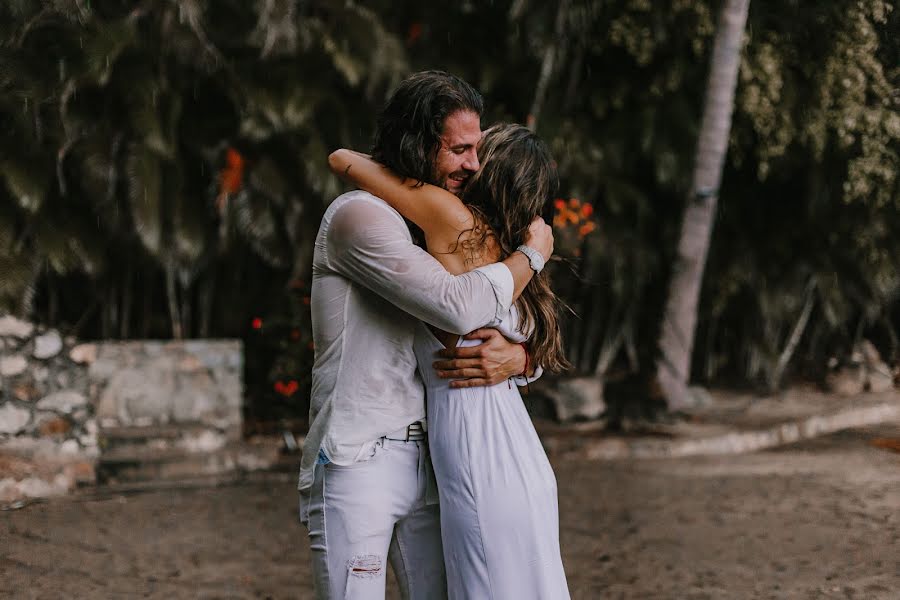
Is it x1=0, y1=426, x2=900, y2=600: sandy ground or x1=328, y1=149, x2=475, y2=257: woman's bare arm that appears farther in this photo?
x1=0, y1=426, x2=900, y2=600: sandy ground

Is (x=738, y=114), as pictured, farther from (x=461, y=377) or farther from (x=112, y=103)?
(x=461, y=377)

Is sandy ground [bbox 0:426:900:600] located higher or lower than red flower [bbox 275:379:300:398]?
lower

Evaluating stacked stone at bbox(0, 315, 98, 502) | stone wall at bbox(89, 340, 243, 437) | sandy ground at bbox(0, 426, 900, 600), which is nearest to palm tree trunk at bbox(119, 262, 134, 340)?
stone wall at bbox(89, 340, 243, 437)

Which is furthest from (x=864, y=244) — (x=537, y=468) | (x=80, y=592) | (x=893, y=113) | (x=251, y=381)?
(x=537, y=468)

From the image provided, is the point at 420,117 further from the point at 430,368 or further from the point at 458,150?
the point at 430,368

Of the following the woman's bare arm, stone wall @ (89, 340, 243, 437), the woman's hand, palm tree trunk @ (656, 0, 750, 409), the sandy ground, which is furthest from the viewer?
palm tree trunk @ (656, 0, 750, 409)

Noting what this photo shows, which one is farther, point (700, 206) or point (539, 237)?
point (700, 206)

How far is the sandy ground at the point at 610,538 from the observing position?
5.33m

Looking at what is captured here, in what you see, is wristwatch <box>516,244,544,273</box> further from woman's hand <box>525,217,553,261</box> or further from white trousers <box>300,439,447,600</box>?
white trousers <box>300,439,447,600</box>

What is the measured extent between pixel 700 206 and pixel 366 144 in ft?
9.66

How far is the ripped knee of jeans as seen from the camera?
98.0 inches

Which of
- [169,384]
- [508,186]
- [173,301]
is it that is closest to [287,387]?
[169,384]

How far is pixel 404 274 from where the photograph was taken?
96.1 inches

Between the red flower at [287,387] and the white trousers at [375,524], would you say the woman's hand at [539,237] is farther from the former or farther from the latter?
the red flower at [287,387]
